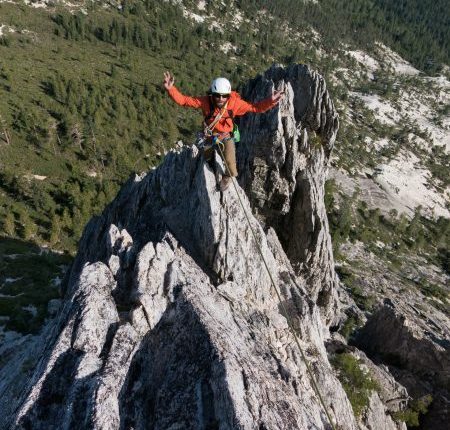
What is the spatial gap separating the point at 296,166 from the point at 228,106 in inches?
389

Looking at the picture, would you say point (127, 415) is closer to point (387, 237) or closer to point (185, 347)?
point (185, 347)

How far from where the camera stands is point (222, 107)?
589 inches

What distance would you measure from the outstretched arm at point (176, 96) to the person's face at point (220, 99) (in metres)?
0.82

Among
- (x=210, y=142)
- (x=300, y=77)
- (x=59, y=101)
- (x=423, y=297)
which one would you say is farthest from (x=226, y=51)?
(x=210, y=142)

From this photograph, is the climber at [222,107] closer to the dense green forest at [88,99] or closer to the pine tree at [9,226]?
the dense green forest at [88,99]

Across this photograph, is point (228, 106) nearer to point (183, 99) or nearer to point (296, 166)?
point (183, 99)

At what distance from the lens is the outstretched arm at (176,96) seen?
13.6m

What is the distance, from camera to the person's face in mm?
14463

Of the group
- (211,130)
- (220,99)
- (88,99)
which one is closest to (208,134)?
(211,130)

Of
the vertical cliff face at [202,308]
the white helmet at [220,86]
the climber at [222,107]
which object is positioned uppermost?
the white helmet at [220,86]

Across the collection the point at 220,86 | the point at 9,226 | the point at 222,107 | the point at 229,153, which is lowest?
the point at 9,226

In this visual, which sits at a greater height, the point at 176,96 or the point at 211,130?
the point at 176,96

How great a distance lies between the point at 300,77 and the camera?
2617 centimetres

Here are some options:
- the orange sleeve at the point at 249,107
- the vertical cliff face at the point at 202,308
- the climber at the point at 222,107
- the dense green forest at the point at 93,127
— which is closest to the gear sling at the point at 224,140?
the climber at the point at 222,107
